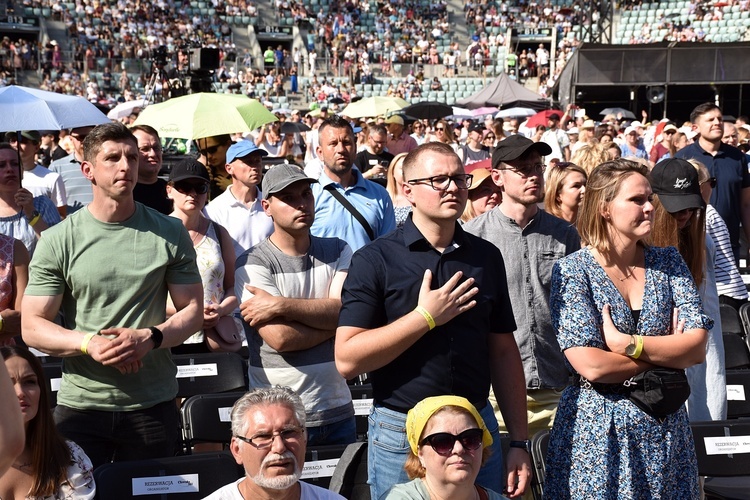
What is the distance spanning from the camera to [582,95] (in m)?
25.5

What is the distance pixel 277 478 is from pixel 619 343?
1.16 meters

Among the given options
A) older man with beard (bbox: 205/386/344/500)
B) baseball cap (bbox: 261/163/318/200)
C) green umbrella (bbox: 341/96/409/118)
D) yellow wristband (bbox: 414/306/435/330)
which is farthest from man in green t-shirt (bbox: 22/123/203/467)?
green umbrella (bbox: 341/96/409/118)

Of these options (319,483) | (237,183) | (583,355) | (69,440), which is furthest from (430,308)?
(237,183)

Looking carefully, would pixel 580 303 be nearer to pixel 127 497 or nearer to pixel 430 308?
pixel 430 308

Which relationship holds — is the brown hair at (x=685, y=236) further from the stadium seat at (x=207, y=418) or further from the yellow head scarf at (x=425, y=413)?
the stadium seat at (x=207, y=418)

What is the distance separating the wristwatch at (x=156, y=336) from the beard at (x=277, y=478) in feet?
2.51

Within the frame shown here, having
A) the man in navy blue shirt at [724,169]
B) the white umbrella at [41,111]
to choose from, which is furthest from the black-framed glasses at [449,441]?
the man in navy blue shirt at [724,169]

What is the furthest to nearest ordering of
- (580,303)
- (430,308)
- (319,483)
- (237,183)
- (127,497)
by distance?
(237,183) → (319,483) → (127,497) → (580,303) → (430,308)

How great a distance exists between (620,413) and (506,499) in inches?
17.5

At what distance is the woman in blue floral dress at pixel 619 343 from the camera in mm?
3221

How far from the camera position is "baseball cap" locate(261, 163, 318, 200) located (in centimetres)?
415

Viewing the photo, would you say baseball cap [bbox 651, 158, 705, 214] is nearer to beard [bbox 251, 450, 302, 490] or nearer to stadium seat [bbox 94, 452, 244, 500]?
beard [bbox 251, 450, 302, 490]

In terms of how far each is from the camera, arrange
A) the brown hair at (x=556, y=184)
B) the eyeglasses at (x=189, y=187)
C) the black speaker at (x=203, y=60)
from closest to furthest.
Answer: the brown hair at (x=556, y=184)
the eyeglasses at (x=189, y=187)
the black speaker at (x=203, y=60)

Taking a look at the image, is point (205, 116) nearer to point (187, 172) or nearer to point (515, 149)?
point (187, 172)
